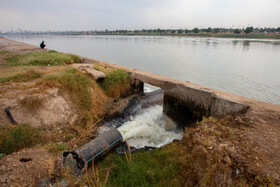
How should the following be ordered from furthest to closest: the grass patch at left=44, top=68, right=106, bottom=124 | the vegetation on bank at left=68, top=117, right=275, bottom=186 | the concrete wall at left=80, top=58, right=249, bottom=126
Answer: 1. the grass patch at left=44, top=68, right=106, bottom=124
2. the concrete wall at left=80, top=58, right=249, bottom=126
3. the vegetation on bank at left=68, top=117, right=275, bottom=186

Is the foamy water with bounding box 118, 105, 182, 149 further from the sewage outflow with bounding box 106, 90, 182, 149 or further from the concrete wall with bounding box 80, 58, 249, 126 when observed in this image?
the concrete wall with bounding box 80, 58, 249, 126

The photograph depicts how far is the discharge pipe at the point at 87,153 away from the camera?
3.70 meters

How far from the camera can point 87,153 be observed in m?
3.93

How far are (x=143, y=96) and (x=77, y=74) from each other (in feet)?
11.6

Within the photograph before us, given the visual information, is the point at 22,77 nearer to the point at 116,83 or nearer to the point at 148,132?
the point at 116,83

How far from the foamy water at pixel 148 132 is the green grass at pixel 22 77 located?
4147 mm

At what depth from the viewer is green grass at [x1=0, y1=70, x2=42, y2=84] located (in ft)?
20.2

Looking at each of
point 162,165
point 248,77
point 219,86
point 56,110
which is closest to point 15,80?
point 56,110

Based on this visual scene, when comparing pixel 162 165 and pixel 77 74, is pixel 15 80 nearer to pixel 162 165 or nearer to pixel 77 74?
pixel 77 74

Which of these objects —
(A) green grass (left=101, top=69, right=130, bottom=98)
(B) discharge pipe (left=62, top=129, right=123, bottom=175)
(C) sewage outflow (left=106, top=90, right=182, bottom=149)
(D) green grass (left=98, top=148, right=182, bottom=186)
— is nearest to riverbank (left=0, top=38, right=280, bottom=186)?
(D) green grass (left=98, top=148, right=182, bottom=186)

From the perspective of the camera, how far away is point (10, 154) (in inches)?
143

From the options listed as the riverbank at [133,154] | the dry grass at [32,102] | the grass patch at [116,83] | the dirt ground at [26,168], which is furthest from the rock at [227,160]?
the grass patch at [116,83]

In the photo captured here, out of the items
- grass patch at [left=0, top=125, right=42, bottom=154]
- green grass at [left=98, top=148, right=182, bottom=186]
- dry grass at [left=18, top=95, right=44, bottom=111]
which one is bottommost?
green grass at [left=98, top=148, right=182, bottom=186]

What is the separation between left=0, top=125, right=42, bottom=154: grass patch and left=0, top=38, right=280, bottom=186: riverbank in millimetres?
20
